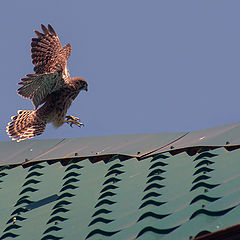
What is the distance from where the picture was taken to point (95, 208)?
713 cm

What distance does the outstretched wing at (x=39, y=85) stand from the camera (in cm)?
1133

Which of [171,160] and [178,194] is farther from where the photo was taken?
[171,160]

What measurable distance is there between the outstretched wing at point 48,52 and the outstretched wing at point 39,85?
224 mm

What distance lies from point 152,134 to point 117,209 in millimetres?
3516

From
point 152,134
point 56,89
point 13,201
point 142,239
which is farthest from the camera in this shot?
point 56,89

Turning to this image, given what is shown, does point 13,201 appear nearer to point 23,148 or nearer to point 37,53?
point 23,148

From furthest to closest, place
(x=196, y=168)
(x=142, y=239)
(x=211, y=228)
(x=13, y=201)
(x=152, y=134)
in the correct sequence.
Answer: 1. (x=152, y=134)
2. (x=13, y=201)
3. (x=196, y=168)
4. (x=142, y=239)
5. (x=211, y=228)

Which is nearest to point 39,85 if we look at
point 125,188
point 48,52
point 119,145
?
point 48,52

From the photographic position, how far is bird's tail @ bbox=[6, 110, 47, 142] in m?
11.9

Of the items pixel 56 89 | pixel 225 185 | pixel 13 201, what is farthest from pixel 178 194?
pixel 56 89

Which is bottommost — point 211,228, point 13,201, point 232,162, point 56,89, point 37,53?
point 211,228

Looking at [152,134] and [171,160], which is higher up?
[152,134]

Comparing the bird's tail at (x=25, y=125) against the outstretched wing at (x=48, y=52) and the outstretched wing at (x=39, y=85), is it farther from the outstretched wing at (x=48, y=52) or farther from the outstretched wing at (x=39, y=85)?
the outstretched wing at (x=48, y=52)

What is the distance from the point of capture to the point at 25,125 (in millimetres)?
12266
